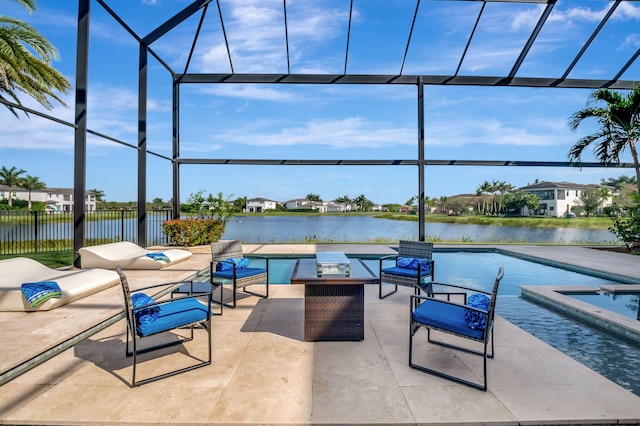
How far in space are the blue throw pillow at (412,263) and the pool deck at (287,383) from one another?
1.08 m

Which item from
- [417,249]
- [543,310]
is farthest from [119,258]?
[543,310]

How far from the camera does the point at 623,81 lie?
9078mm

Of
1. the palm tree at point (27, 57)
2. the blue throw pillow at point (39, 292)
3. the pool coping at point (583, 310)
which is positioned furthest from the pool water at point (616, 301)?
the palm tree at point (27, 57)

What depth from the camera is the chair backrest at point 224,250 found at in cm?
451

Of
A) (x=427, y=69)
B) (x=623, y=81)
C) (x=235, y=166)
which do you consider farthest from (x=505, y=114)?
(x=235, y=166)

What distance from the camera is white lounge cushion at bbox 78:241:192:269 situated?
5.61 m

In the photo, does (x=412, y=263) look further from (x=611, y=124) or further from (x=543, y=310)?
(x=611, y=124)

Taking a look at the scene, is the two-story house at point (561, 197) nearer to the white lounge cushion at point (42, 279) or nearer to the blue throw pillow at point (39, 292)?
the white lounge cushion at point (42, 279)

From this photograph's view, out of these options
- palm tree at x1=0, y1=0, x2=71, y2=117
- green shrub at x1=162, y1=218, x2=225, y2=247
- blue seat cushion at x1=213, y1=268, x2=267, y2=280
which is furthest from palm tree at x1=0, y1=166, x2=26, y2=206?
blue seat cushion at x1=213, y1=268, x2=267, y2=280

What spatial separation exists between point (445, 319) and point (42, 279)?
470 cm

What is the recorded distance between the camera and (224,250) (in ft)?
15.0

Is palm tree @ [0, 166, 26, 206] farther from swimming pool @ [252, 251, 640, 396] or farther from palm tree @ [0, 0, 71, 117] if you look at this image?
swimming pool @ [252, 251, 640, 396]

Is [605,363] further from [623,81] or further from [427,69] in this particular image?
[623,81]

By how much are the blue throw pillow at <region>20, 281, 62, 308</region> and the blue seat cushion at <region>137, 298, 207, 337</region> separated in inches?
73.0
